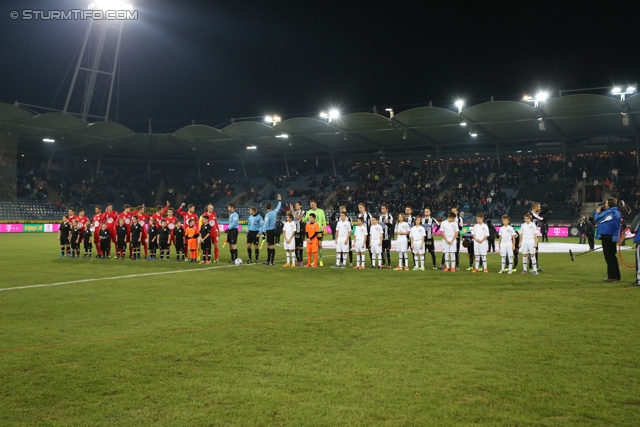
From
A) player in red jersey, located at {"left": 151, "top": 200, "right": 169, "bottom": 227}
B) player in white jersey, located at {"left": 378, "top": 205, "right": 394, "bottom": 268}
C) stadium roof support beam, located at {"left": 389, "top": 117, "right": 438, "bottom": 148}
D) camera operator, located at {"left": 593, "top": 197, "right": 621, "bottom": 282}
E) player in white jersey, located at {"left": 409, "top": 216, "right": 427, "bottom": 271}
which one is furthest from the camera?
stadium roof support beam, located at {"left": 389, "top": 117, "right": 438, "bottom": 148}

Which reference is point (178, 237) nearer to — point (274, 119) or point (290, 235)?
point (290, 235)

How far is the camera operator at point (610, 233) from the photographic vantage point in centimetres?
1255

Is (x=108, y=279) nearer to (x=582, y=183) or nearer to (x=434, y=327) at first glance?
(x=434, y=327)

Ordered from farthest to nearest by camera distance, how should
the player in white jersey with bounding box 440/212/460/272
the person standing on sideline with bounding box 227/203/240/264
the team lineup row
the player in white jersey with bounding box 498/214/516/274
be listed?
the person standing on sideline with bounding box 227/203/240/264 < the player in white jersey with bounding box 440/212/460/272 < the team lineup row < the player in white jersey with bounding box 498/214/516/274

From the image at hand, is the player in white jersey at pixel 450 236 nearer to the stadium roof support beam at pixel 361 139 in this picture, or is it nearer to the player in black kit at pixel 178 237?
the player in black kit at pixel 178 237

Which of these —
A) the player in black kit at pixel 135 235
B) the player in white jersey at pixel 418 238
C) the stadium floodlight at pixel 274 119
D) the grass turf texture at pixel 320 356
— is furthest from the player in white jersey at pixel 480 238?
the stadium floodlight at pixel 274 119

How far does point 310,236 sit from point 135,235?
6826 mm

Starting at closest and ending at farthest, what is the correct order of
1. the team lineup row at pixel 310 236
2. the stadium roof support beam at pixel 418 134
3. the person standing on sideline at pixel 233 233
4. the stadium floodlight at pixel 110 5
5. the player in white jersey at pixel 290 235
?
the team lineup row at pixel 310 236, the player in white jersey at pixel 290 235, the person standing on sideline at pixel 233 233, the stadium roof support beam at pixel 418 134, the stadium floodlight at pixel 110 5

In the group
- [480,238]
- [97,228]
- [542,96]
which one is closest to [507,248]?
[480,238]

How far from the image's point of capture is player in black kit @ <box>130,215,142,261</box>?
755 inches

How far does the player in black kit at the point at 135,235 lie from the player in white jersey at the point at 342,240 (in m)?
7.58

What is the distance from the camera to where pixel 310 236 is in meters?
16.9

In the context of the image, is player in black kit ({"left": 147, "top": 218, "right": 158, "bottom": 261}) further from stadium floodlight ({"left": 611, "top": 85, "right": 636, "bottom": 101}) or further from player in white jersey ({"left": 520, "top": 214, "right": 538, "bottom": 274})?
stadium floodlight ({"left": 611, "top": 85, "right": 636, "bottom": 101})

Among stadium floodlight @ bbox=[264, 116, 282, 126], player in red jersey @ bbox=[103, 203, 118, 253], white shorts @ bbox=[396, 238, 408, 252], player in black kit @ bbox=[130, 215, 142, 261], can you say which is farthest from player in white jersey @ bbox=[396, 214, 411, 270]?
stadium floodlight @ bbox=[264, 116, 282, 126]
